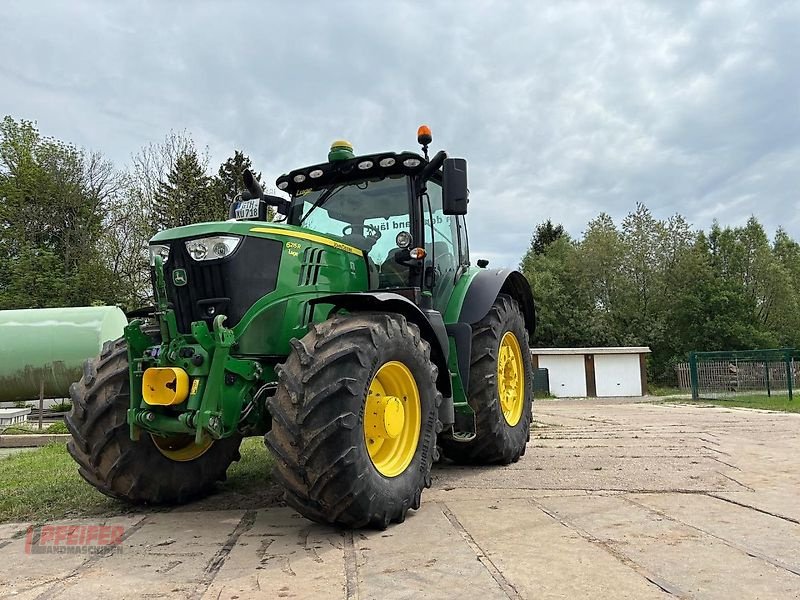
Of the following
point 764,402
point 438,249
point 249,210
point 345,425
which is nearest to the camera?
point 345,425

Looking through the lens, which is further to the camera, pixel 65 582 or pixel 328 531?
pixel 328 531

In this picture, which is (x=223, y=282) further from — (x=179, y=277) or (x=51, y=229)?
(x=51, y=229)

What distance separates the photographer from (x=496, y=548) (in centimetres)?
339

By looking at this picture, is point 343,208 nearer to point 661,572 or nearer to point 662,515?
point 662,515

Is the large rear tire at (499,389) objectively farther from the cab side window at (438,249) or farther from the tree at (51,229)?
the tree at (51,229)

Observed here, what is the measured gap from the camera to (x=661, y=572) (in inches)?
116

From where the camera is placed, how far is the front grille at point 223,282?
13.6ft

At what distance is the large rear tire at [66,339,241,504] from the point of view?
4340 mm

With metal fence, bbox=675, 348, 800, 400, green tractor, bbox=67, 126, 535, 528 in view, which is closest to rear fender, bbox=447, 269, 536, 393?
green tractor, bbox=67, 126, 535, 528

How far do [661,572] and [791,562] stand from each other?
676 mm

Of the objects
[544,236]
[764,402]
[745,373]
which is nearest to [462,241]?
[764,402]

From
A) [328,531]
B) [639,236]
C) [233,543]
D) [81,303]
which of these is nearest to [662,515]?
[328,531]

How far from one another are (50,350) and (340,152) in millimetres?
10827

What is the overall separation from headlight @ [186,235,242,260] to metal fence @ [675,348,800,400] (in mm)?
16341
